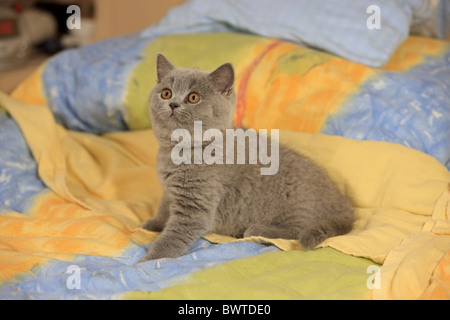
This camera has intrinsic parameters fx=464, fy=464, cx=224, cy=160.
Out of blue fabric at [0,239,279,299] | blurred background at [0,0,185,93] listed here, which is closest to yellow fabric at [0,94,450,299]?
blue fabric at [0,239,279,299]

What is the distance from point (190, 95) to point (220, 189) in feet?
0.91

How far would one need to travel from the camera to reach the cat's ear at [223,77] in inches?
45.9

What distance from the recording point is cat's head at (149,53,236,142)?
117cm

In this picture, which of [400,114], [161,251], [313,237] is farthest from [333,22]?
[161,251]

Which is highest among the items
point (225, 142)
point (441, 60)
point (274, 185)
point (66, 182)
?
point (441, 60)

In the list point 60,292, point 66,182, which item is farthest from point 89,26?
point 60,292

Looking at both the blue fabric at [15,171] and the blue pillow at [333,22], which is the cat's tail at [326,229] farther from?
the blue fabric at [15,171]

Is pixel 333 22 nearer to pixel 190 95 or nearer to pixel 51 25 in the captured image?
pixel 190 95

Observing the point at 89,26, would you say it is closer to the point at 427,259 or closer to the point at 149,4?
the point at 149,4

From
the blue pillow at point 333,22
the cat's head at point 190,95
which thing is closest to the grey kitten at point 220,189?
the cat's head at point 190,95

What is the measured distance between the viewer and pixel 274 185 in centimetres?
131

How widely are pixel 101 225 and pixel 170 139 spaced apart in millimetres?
306

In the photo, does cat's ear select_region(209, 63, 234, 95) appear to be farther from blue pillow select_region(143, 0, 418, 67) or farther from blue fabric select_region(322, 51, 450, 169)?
blue pillow select_region(143, 0, 418, 67)

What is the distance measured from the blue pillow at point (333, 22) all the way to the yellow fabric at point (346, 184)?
420mm
